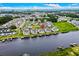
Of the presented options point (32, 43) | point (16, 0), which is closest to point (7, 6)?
point (16, 0)

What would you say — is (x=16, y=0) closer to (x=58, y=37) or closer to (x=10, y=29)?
(x=10, y=29)

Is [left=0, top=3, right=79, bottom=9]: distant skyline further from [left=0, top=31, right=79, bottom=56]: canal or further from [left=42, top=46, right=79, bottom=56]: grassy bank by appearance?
[left=42, top=46, right=79, bottom=56]: grassy bank

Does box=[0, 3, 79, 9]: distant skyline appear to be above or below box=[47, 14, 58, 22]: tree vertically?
above

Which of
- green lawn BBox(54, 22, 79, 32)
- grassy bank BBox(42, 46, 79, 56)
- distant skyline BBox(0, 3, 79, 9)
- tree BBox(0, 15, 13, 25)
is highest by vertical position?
distant skyline BBox(0, 3, 79, 9)

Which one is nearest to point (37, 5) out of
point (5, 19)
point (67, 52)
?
point (5, 19)

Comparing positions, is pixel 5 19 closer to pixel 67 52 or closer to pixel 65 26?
pixel 65 26

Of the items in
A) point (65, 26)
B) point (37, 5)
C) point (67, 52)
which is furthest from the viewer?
point (65, 26)

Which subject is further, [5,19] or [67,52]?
[5,19]

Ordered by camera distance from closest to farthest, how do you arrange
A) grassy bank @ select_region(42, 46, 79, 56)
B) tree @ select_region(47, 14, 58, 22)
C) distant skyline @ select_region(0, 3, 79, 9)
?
grassy bank @ select_region(42, 46, 79, 56), distant skyline @ select_region(0, 3, 79, 9), tree @ select_region(47, 14, 58, 22)

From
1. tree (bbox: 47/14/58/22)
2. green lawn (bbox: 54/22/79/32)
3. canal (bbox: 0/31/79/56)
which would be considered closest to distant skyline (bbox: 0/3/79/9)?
tree (bbox: 47/14/58/22)
